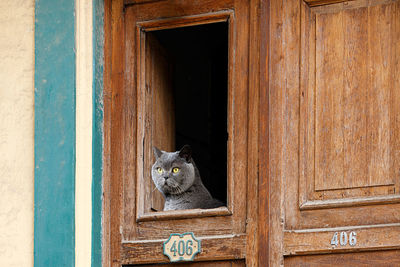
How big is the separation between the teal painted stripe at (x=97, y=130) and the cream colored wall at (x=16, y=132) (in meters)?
0.30

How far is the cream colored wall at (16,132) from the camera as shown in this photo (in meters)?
3.77

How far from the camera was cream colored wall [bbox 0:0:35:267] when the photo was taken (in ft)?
12.4

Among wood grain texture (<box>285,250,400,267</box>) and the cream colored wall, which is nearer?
wood grain texture (<box>285,250,400,267</box>)

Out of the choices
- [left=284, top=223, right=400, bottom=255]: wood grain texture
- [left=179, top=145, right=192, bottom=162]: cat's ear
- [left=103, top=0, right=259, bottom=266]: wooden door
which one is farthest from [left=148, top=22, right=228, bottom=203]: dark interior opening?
[left=284, top=223, right=400, bottom=255]: wood grain texture

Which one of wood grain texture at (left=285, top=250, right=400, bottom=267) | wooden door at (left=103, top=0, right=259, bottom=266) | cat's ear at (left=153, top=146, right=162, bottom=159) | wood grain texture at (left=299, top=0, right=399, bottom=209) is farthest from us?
cat's ear at (left=153, top=146, right=162, bottom=159)

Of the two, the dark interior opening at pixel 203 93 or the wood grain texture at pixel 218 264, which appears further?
the dark interior opening at pixel 203 93

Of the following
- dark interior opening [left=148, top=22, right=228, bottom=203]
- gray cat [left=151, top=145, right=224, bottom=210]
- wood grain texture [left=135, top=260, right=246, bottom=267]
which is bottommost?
wood grain texture [left=135, top=260, right=246, bottom=267]

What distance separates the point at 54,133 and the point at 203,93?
106 inches

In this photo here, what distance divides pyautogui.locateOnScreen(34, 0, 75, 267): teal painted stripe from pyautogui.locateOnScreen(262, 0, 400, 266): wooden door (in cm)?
96

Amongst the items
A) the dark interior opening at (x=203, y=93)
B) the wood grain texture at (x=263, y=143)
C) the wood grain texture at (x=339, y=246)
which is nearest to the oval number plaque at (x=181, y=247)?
the wood grain texture at (x=263, y=143)

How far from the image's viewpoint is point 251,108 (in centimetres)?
375

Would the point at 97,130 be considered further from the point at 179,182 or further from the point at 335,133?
the point at 335,133

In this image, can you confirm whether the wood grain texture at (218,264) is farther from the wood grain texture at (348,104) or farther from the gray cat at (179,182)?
the gray cat at (179,182)

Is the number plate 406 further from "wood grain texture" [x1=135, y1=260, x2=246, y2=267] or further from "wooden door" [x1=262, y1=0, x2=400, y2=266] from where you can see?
"wood grain texture" [x1=135, y1=260, x2=246, y2=267]
